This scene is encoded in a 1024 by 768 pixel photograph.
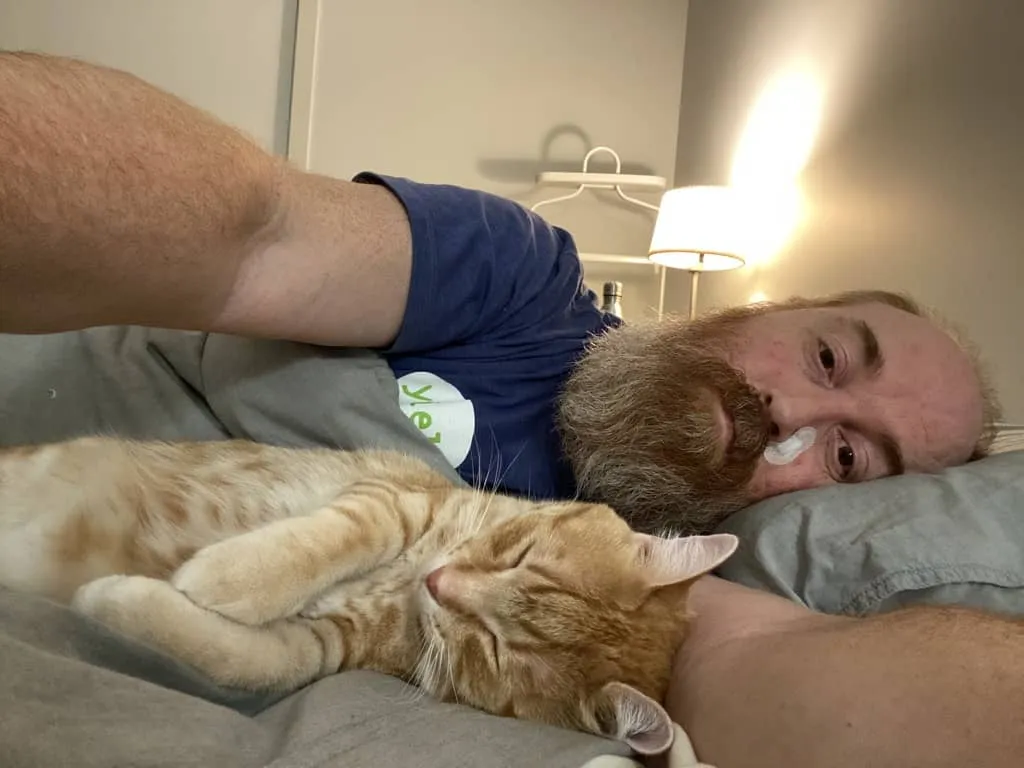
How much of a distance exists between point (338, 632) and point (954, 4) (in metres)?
2.05

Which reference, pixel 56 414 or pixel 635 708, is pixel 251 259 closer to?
pixel 56 414

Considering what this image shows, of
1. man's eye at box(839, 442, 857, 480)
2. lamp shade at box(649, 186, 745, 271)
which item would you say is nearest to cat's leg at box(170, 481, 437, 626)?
man's eye at box(839, 442, 857, 480)

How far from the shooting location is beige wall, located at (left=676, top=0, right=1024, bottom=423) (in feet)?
6.07

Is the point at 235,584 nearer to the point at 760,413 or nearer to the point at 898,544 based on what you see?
the point at 898,544

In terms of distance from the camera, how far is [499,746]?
817 mm

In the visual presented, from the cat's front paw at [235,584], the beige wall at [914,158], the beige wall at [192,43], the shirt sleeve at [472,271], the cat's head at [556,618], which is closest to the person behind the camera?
the cat's front paw at [235,584]

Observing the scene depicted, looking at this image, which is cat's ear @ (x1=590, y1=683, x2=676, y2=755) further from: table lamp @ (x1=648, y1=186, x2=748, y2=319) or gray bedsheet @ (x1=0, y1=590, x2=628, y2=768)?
table lamp @ (x1=648, y1=186, x2=748, y2=319)

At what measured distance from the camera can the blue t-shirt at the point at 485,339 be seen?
1400 millimetres

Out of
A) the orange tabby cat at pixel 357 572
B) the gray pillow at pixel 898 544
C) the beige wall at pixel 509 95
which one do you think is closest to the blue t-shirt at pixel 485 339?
the orange tabby cat at pixel 357 572

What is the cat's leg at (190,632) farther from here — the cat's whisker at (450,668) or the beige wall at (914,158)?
the beige wall at (914,158)

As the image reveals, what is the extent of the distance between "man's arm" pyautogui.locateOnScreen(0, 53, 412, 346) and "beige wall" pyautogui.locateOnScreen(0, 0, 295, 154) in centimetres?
264

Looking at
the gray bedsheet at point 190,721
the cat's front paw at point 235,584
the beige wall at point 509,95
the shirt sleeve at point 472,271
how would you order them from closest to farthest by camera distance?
the gray bedsheet at point 190,721 → the cat's front paw at point 235,584 → the shirt sleeve at point 472,271 → the beige wall at point 509,95

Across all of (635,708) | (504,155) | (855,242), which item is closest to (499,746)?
(635,708)

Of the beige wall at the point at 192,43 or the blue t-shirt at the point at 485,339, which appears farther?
the beige wall at the point at 192,43
